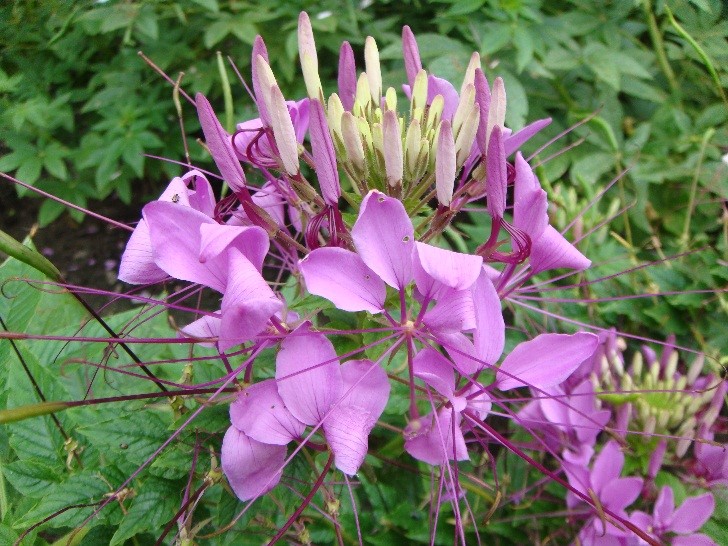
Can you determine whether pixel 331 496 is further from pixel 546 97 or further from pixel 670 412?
pixel 546 97

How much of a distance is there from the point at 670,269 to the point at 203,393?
1105 millimetres

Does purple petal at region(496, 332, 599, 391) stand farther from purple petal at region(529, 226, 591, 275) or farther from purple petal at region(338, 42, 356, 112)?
purple petal at region(338, 42, 356, 112)

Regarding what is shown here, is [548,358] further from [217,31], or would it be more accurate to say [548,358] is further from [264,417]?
[217,31]

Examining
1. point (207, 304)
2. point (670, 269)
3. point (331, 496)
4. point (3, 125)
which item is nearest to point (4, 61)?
point (3, 125)

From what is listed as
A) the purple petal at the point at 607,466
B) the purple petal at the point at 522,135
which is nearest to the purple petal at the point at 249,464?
the purple petal at the point at 522,135

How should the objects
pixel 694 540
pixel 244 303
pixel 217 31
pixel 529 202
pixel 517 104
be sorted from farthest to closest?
pixel 217 31
pixel 517 104
pixel 694 540
pixel 529 202
pixel 244 303

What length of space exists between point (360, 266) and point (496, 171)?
0.56ft

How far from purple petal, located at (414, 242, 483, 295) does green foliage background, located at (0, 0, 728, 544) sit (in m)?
0.61

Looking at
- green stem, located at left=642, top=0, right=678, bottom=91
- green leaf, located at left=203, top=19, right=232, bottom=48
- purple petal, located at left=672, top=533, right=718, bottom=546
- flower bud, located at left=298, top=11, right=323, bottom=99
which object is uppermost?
flower bud, located at left=298, top=11, right=323, bottom=99

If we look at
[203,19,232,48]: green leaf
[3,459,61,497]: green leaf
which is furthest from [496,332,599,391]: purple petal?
[203,19,232,48]: green leaf

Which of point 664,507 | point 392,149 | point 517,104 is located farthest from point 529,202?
point 517,104

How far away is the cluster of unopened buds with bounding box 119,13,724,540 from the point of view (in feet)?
1.90

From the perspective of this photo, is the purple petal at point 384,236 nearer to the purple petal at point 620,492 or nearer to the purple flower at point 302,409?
the purple flower at point 302,409

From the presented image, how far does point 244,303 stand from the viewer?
1.73ft
